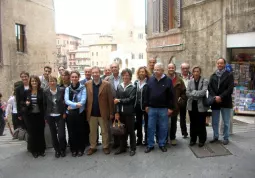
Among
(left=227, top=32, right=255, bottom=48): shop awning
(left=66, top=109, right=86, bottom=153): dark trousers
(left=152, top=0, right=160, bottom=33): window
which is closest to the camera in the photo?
(left=66, top=109, right=86, bottom=153): dark trousers

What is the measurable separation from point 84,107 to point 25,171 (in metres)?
1.59

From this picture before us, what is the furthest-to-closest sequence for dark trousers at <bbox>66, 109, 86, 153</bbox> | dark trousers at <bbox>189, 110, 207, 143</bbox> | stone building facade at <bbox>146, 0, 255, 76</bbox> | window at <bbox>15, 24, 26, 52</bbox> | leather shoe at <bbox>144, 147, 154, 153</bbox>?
1. window at <bbox>15, 24, 26, 52</bbox>
2. stone building facade at <bbox>146, 0, 255, 76</bbox>
3. dark trousers at <bbox>189, 110, 207, 143</bbox>
4. leather shoe at <bbox>144, 147, 154, 153</bbox>
5. dark trousers at <bbox>66, 109, 86, 153</bbox>

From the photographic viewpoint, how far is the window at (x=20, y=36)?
17.0 meters

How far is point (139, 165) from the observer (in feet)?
17.2

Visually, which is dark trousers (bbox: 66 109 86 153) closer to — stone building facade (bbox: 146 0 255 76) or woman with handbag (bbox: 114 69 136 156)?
woman with handbag (bbox: 114 69 136 156)

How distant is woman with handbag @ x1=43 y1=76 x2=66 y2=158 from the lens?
18.4 feet

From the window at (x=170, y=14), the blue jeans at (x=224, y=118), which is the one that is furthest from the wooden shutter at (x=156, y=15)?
the blue jeans at (x=224, y=118)

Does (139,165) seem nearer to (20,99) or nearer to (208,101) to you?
(208,101)

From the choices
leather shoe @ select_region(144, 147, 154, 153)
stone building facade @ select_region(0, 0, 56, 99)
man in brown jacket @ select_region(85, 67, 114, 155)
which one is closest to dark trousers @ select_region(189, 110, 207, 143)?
leather shoe @ select_region(144, 147, 154, 153)

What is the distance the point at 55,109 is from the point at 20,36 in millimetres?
13314

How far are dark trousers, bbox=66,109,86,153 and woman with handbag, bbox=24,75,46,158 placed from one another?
597 mm

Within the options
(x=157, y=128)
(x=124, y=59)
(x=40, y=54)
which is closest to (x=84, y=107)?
(x=157, y=128)

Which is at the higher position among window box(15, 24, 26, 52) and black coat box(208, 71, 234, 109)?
window box(15, 24, 26, 52)

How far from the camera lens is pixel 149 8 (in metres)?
17.9
